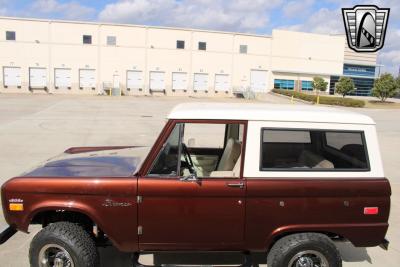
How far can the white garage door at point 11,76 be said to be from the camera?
48.3 m

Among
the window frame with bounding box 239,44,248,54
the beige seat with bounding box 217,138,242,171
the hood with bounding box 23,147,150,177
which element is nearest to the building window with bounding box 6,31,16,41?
the window frame with bounding box 239,44,248,54

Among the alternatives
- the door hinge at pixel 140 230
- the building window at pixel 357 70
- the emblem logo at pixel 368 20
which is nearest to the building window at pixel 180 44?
the emblem logo at pixel 368 20

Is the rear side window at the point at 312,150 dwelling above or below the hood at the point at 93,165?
above

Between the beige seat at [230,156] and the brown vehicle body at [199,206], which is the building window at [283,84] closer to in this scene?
the beige seat at [230,156]

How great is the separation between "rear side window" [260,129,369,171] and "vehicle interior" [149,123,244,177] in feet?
1.05

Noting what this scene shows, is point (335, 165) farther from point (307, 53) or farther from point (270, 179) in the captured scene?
point (307, 53)

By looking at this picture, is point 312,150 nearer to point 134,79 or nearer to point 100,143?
point 100,143

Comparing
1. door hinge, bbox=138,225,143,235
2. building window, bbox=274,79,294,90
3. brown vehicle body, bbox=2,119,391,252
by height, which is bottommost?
door hinge, bbox=138,225,143,235

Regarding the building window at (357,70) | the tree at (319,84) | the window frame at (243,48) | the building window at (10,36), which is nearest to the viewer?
the building window at (10,36)

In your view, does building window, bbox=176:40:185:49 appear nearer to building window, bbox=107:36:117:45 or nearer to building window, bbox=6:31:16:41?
building window, bbox=107:36:117:45

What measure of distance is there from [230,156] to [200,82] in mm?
50454

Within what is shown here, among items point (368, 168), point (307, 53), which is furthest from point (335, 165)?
point (307, 53)

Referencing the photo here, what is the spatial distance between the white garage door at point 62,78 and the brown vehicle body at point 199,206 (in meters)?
48.9

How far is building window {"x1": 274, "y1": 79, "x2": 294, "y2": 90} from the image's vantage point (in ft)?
191
